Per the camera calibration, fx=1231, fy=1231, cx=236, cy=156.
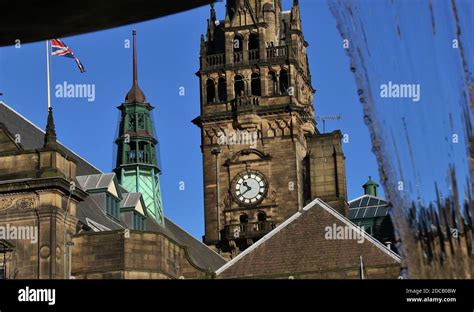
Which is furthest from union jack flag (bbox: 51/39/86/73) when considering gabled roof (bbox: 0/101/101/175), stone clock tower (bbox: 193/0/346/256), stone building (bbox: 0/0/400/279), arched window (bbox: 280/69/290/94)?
arched window (bbox: 280/69/290/94)

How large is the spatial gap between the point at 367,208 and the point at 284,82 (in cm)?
971

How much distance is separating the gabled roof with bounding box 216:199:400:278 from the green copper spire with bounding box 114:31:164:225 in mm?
19600

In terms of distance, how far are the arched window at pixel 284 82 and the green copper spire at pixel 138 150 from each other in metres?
11.5

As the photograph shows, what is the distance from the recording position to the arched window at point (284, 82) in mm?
79000

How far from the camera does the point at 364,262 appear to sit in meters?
45.8

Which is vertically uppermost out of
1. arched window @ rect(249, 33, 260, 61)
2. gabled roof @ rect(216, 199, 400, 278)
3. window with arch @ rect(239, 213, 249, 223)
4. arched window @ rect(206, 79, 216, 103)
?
arched window @ rect(249, 33, 260, 61)

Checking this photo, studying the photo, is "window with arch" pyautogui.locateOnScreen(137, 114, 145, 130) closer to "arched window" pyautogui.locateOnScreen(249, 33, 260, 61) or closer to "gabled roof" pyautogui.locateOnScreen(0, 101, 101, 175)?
"arched window" pyautogui.locateOnScreen(249, 33, 260, 61)

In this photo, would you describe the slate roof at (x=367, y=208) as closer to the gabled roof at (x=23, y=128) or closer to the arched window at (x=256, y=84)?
the arched window at (x=256, y=84)

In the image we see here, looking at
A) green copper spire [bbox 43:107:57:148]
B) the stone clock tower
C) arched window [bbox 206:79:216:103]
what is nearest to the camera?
green copper spire [bbox 43:107:57:148]

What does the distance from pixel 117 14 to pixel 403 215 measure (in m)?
5.63

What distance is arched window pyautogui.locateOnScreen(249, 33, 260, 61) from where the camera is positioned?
264ft

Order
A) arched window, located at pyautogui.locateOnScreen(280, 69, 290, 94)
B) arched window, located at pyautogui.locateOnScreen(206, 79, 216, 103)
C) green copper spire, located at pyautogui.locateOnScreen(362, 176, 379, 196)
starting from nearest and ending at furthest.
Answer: arched window, located at pyautogui.locateOnScreen(280, 69, 290, 94), arched window, located at pyautogui.locateOnScreen(206, 79, 216, 103), green copper spire, located at pyautogui.locateOnScreen(362, 176, 379, 196)

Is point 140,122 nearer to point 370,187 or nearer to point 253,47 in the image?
point 253,47
